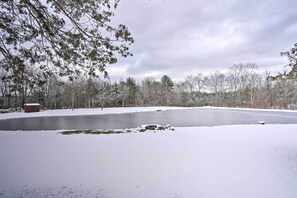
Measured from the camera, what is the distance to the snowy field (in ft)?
12.3

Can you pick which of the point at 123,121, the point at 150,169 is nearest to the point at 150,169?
the point at 150,169

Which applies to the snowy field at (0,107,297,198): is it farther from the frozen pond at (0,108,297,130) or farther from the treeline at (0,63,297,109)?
the treeline at (0,63,297,109)

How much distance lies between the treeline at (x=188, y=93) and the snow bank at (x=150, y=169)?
87.5 feet

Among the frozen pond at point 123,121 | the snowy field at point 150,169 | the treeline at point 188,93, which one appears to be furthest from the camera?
the treeline at point 188,93

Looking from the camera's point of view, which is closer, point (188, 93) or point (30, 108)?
point (30, 108)

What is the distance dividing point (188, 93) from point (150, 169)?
5548 centimetres

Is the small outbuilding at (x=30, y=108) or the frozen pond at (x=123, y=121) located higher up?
the small outbuilding at (x=30, y=108)

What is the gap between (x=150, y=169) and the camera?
4.82 metres

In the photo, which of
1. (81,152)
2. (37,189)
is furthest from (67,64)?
(81,152)

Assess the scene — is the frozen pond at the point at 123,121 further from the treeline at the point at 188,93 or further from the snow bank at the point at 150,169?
the treeline at the point at 188,93

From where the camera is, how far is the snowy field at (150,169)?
12.3ft

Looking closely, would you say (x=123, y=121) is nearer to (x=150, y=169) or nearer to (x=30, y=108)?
(x=150, y=169)

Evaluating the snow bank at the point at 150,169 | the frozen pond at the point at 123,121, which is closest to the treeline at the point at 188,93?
the frozen pond at the point at 123,121

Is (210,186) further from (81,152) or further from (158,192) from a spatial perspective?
(81,152)
